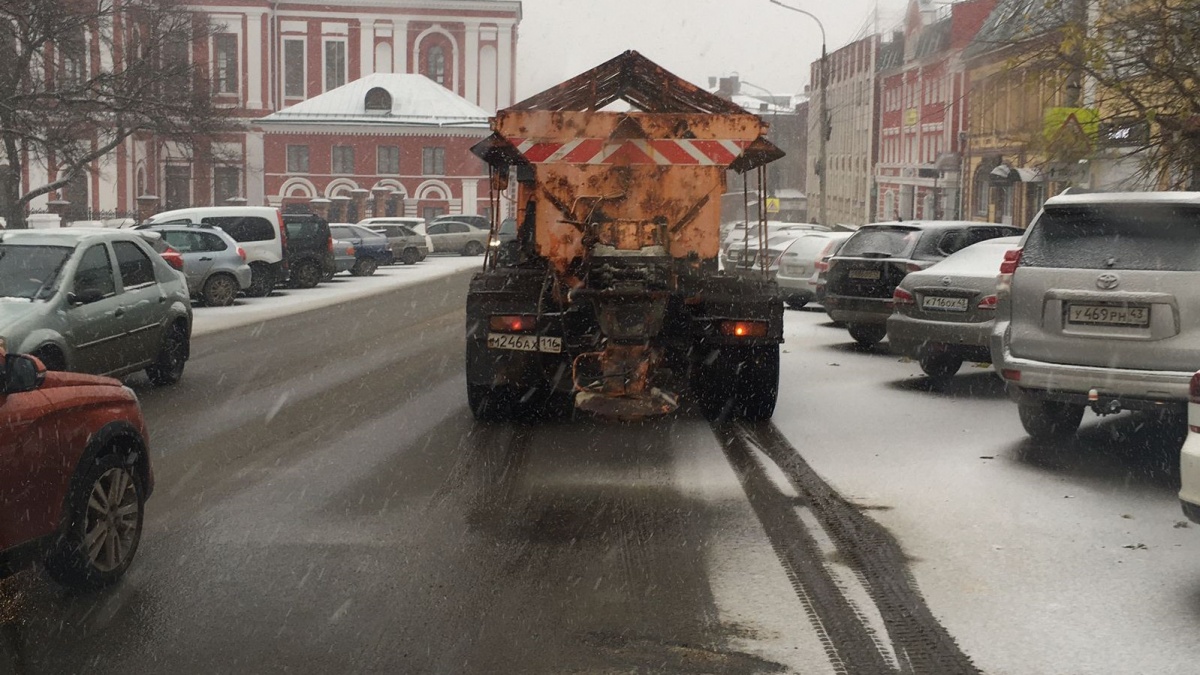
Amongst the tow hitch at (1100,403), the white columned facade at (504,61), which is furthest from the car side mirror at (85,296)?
the white columned facade at (504,61)

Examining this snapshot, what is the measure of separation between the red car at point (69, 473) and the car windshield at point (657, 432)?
2cm

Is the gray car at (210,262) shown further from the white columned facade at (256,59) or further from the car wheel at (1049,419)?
the white columned facade at (256,59)

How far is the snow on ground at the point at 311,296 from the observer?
22.8 m

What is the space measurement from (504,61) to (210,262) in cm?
6371

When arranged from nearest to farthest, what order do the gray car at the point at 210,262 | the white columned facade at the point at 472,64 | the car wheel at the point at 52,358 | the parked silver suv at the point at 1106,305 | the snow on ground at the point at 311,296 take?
1. the parked silver suv at the point at 1106,305
2. the car wheel at the point at 52,358
3. the snow on ground at the point at 311,296
4. the gray car at the point at 210,262
5. the white columned facade at the point at 472,64

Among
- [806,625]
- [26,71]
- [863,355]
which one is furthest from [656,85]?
[26,71]

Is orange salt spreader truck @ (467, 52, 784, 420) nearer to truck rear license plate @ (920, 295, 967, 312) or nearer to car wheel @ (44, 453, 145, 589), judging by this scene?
truck rear license plate @ (920, 295, 967, 312)

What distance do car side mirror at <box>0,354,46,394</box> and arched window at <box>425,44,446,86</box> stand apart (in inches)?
3304

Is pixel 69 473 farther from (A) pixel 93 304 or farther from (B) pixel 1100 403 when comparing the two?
(A) pixel 93 304

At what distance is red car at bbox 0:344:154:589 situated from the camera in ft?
17.5

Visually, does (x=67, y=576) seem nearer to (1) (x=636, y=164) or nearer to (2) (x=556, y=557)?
(2) (x=556, y=557)

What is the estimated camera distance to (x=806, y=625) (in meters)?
5.57

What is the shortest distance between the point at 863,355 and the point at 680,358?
672cm

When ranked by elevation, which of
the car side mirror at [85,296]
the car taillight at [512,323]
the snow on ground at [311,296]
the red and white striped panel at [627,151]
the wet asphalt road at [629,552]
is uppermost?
the red and white striped panel at [627,151]
